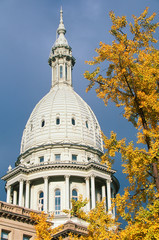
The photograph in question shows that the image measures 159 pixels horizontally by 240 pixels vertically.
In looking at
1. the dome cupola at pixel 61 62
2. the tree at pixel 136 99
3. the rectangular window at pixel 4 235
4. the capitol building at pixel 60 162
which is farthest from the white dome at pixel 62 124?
the tree at pixel 136 99

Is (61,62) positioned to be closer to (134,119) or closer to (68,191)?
(68,191)

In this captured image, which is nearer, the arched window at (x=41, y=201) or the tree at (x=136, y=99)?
the tree at (x=136, y=99)

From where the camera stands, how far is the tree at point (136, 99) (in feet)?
66.9

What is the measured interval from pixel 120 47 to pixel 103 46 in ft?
3.85

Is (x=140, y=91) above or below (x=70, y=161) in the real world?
below

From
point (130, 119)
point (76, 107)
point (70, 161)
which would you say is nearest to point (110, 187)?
point (70, 161)

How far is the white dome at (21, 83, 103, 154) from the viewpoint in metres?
78.9

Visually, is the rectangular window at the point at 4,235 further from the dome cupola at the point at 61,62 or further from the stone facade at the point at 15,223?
the dome cupola at the point at 61,62

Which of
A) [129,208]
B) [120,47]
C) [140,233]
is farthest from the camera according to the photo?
[120,47]

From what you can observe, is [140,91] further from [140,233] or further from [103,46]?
[140,233]

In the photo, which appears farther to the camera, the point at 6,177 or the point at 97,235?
the point at 6,177

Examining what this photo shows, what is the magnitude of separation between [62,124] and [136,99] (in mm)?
59351

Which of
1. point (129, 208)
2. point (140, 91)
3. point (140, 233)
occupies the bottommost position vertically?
point (140, 233)

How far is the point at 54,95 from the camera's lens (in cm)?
8662
